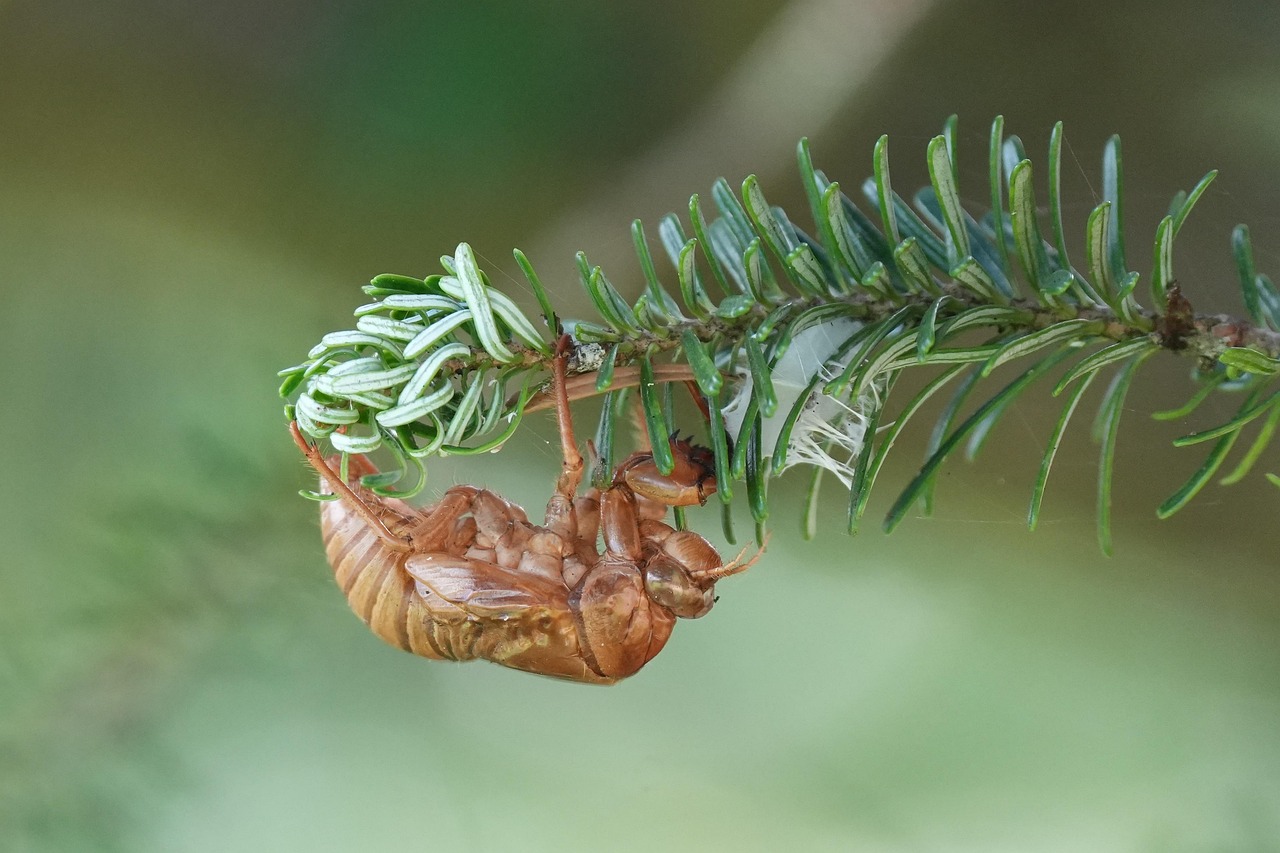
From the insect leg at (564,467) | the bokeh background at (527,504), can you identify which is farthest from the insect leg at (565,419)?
the bokeh background at (527,504)

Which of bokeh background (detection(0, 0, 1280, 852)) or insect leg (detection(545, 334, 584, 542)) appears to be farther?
bokeh background (detection(0, 0, 1280, 852))

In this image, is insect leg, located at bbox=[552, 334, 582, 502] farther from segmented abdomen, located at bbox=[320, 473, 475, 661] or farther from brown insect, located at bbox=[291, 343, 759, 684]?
segmented abdomen, located at bbox=[320, 473, 475, 661]

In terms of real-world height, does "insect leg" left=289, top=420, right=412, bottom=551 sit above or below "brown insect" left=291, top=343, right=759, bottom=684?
above

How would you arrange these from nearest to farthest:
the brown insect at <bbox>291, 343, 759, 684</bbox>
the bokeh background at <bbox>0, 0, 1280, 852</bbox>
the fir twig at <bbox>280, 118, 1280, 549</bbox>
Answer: the fir twig at <bbox>280, 118, 1280, 549</bbox>, the brown insect at <bbox>291, 343, 759, 684</bbox>, the bokeh background at <bbox>0, 0, 1280, 852</bbox>

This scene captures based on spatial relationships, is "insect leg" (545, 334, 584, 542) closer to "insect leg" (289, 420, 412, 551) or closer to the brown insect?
the brown insect

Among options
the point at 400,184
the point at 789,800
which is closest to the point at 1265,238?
the point at 789,800

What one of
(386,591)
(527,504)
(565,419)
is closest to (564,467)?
(565,419)

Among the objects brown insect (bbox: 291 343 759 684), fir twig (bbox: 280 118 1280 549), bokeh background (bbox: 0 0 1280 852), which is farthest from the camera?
bokeh background (bbox: 0 0 1280 852)

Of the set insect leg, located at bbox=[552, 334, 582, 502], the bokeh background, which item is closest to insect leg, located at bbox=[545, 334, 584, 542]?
insect leg, located at bbox=[552, 334, 582, 502]
